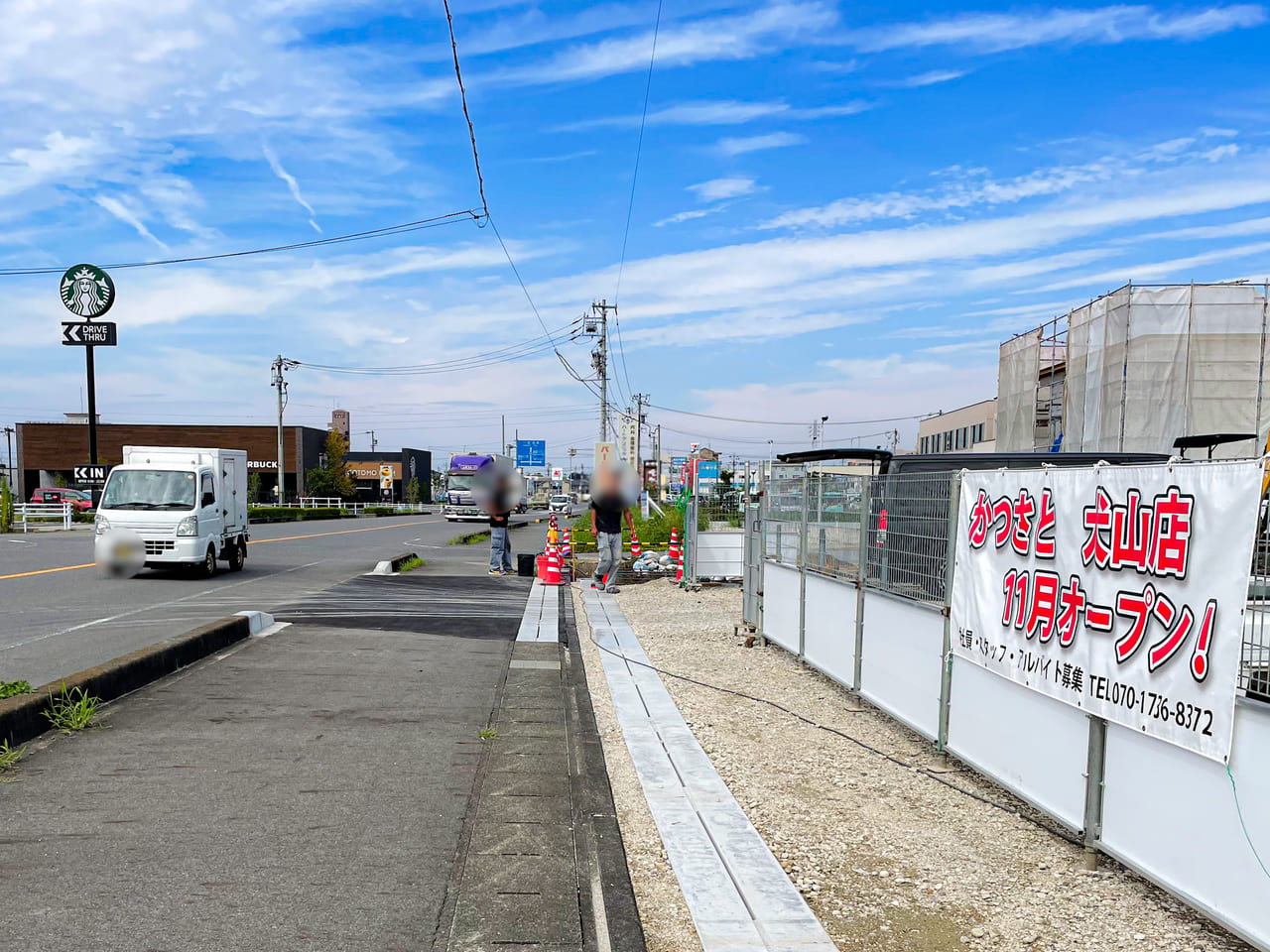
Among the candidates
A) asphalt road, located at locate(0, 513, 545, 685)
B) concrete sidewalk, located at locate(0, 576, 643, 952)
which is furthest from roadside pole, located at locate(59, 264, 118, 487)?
concrete sidewalk, located at locate(0, 576, 643, 952)

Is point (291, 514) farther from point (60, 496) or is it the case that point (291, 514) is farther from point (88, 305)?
point (88, 305)

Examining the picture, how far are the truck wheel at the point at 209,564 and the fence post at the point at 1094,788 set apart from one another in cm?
1655

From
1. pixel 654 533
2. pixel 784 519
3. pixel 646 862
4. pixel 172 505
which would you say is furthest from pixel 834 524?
pixel 654 533

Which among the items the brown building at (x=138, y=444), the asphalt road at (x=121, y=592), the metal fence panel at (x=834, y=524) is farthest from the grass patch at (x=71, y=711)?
the brown building at (x=138, y=444)

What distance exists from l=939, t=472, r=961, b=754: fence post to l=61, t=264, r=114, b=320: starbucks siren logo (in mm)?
30953

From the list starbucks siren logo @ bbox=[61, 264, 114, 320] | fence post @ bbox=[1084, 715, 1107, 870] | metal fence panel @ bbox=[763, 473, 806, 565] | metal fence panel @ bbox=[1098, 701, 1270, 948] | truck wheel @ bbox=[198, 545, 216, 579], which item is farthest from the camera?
starbucks siren logo @ bbox=[61, 264, 114, 320]

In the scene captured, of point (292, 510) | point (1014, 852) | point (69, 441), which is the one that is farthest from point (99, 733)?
point (69, 441)

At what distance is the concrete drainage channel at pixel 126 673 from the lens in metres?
5.97

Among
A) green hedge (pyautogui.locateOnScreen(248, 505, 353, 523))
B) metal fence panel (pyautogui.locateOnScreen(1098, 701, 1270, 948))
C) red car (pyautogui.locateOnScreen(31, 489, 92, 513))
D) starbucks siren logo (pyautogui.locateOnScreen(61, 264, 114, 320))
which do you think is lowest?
green hedge (pyautogui.locateOnScreen(248, 505, 353, 523))

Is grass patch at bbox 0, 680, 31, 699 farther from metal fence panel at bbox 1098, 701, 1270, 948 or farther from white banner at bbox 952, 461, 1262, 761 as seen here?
metal fence panel at bbox 1098, 701, 1270, 948

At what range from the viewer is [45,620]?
1167 centimetres

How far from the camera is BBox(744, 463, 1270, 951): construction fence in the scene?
3562 mm

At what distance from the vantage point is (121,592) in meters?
15.0

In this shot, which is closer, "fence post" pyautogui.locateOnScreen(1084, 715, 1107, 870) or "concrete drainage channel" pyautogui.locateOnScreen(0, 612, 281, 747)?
"fence post" pyautogui.locateOnScreen(1084, 715, 1107, 870)
